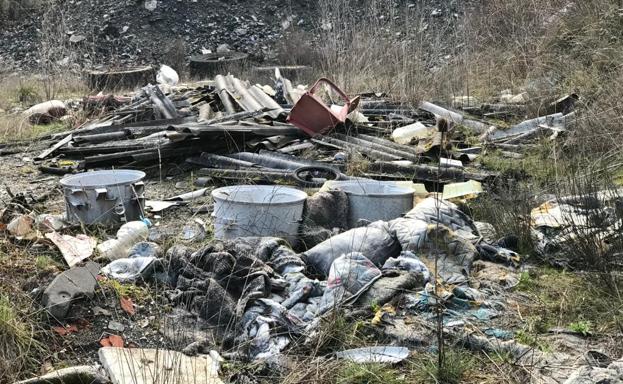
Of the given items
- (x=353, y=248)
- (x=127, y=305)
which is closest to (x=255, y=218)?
(x=353, y=248)

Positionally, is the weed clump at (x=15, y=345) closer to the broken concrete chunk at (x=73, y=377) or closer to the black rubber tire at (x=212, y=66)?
the broken concrete chunk at (x=73, y=377)

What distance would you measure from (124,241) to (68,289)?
1.04 meters

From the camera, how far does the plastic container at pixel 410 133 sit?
7.52 metres

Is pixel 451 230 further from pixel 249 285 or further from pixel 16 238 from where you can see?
pixel 16 238

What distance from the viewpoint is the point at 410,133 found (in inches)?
300

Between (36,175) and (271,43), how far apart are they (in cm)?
1436

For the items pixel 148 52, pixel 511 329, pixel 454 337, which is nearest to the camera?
pixel 454 337

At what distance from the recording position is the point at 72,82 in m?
12.2

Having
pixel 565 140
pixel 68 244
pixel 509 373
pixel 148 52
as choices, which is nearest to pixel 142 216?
pixel 68 244

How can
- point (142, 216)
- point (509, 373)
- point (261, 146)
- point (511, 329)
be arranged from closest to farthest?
point (509, 373), point (511, 329), point (142, 216), point (261, 146)

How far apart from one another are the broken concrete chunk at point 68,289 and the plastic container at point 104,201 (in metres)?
1.22

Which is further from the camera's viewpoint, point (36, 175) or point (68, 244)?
point (36, 175)

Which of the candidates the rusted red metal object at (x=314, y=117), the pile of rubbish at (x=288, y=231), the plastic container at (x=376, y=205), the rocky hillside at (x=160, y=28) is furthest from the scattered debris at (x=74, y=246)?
the rocky hillside at (x=160, y=28)

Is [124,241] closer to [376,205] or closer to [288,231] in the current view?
[288,231]
